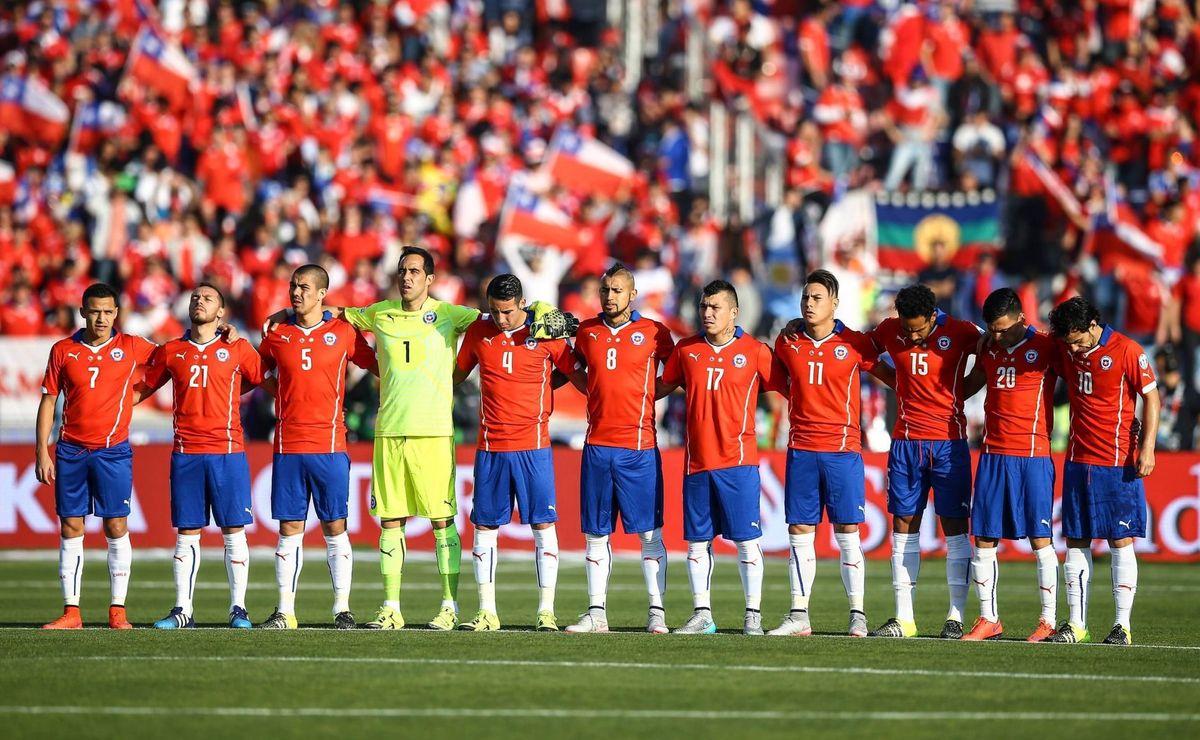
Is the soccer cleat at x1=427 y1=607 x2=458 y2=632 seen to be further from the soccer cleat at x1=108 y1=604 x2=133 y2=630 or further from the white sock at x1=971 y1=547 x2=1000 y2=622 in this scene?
the white sock at x1=971 y1=547 x2=1000 y2=622

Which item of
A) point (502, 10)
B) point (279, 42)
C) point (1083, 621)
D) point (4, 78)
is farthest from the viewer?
point (502, 10)

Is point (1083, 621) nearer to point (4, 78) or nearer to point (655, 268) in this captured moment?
point (655, 268)

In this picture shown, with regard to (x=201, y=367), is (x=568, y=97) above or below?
above

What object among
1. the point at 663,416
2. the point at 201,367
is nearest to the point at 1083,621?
the point at 201,367

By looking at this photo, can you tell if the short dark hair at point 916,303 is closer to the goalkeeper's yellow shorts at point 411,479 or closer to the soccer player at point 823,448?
the soccer player at point 823,448

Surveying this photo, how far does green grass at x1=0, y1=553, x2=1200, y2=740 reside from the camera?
9016 mm

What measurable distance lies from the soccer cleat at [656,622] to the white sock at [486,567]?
44.5 inches

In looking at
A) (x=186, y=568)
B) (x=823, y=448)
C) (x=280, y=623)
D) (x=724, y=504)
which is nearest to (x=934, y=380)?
(x=823, y=448)

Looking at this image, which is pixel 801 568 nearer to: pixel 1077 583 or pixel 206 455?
pixel 1077 583

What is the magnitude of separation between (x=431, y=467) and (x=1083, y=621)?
4.72m

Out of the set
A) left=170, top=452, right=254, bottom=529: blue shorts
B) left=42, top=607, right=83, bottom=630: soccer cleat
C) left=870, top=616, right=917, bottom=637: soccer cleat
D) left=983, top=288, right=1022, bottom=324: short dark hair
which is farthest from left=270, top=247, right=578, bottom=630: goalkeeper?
left=870, top=616, right=917, bottom=637: soccer cleat

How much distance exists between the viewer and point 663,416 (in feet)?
75.8

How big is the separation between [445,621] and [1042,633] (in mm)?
4180

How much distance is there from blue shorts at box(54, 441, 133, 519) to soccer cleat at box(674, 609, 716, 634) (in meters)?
4.14
